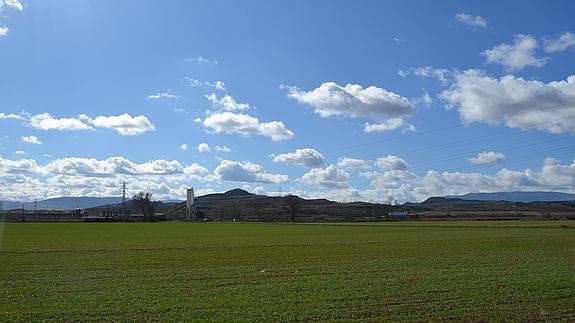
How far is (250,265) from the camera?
3153 cm

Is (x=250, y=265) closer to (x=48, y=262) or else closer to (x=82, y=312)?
(x=48, y=262)

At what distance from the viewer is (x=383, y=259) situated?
3481 cm

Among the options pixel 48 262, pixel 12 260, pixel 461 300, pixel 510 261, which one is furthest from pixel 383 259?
pixel 12 260

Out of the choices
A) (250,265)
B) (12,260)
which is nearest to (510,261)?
(250,265)

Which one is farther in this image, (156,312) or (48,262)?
(48,262)

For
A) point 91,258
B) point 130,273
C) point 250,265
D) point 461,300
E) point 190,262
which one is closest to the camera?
point 461,300

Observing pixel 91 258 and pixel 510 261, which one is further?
pixel 91 258

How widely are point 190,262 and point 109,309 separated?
16419mm

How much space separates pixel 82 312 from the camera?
55.7 ft

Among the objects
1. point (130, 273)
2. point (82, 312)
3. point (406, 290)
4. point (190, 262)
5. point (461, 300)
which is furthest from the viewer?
point (190, 262)

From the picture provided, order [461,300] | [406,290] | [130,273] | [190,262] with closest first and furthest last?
[461,300], [406,290], [130,273], [190,262]

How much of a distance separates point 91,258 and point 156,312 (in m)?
22.3

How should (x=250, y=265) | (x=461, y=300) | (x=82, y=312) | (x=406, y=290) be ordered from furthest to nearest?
1. (x=250, y=265)
2. (x=406, y=290)
3. (x=461, y=300)
4. (x=82, y=312)

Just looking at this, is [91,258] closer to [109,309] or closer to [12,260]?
[12,260]
